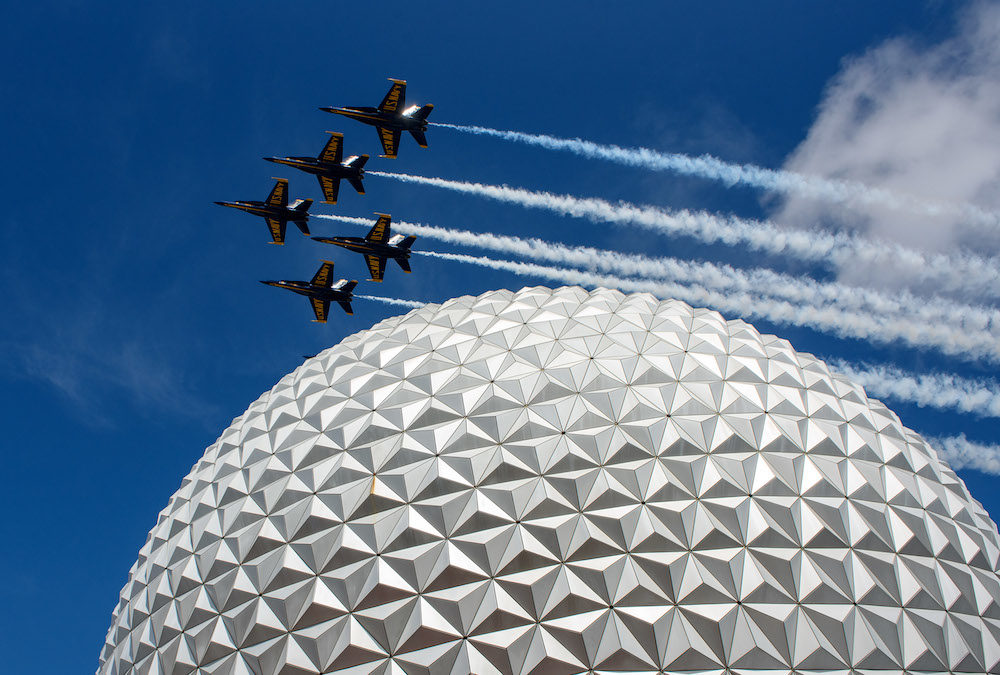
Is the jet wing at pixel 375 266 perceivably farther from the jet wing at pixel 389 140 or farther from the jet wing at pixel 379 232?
the jet wing at pixel 389 140

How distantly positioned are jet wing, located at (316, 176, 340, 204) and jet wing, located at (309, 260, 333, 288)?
4979 millimetres

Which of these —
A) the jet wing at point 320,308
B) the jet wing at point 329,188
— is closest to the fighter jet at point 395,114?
the jet wing at point 329,188

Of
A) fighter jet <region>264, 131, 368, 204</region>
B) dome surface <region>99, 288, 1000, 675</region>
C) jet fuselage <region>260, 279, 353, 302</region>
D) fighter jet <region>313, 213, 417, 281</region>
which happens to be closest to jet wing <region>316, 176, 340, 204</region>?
fighter jet <region>264, 131, 368, 204</region>

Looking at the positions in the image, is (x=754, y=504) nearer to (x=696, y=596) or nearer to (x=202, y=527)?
(x=696, y=596)

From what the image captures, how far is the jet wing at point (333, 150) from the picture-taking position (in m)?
45.7

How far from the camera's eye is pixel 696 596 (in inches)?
590

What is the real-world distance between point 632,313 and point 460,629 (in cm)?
1330

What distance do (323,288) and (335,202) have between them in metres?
6.87

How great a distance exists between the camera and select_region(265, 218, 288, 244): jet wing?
4775cm

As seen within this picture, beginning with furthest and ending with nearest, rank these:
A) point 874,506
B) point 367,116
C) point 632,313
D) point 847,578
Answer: point 367,116, point 632,313, point 874,506, point 847,578

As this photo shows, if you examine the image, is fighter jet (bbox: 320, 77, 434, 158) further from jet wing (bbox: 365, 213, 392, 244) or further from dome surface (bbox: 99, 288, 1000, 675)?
dome surface (bbox: 99, 288, 1000, 675)

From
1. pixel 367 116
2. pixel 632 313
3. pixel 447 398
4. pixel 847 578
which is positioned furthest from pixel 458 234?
pixel 847 578

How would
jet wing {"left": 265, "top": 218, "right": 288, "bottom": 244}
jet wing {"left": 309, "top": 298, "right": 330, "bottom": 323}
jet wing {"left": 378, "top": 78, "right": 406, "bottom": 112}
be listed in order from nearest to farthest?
jet wing {"left": 378, "top": 78, "right": 406, "bottom": 112}, jet wing {"left": 265, "top": 218, "right": 288, "bottom": 244}, jet wing {"left": 309, "top": 298, "right": 330, "bottom": 323}

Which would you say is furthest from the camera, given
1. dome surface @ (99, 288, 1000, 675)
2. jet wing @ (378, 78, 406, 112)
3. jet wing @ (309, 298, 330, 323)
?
jet wing @ (309, 298, 330, 323)
